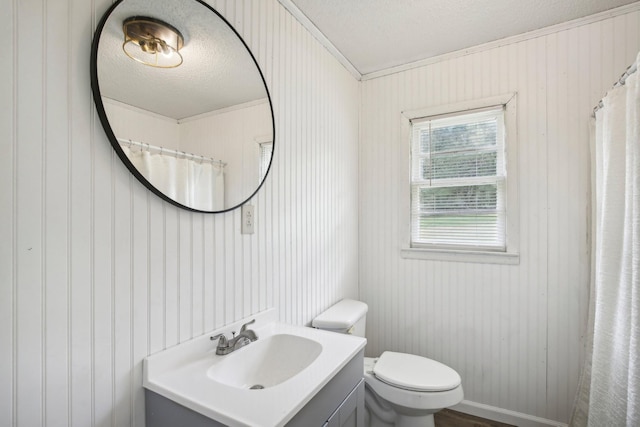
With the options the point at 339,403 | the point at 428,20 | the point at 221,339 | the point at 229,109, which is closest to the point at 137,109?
the point at 229,109

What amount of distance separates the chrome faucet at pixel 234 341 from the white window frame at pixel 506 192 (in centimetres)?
135

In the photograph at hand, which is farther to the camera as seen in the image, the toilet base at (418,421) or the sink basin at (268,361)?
the toilet base at (418,421)

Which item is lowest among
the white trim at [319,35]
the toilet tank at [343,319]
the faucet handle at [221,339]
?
the toilet tank at [343,319]

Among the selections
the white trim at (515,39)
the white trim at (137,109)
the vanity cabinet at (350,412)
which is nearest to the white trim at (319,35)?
the white trim at (515,39)

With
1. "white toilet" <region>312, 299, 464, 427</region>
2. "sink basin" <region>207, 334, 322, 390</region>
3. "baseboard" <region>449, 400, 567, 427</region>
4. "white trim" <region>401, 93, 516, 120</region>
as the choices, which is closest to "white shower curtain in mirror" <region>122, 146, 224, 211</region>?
"sink basin" <region>207, 334, 322, 390</region>

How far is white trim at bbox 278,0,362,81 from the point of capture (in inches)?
62.9

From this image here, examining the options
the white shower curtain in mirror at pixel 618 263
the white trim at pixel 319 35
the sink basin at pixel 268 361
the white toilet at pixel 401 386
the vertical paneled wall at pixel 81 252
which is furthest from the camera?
the white trim at pixel 319 35

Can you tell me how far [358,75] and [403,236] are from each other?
1.30m

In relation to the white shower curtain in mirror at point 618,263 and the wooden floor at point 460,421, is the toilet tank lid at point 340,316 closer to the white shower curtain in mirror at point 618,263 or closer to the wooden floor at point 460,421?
the wooden floor at point 460,421

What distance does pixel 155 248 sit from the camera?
977mm

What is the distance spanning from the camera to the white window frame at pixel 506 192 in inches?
74.1

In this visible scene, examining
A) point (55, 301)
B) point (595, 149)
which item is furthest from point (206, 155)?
point (595, 149)

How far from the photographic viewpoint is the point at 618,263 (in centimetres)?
121

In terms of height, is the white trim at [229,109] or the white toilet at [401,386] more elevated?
the white trim at [229,109]
